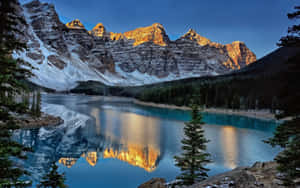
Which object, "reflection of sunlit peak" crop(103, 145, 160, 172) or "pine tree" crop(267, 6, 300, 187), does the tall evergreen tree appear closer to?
"pine tree" crop(267, 6, 300, 187)

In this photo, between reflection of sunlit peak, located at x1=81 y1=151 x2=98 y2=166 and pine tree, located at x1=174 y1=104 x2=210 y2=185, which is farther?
reflection of sunlit peak, located at x1=81 y1=151 x2=98 y2=166

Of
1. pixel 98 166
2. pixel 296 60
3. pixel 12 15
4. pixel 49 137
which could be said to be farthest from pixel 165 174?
pixel 49 137

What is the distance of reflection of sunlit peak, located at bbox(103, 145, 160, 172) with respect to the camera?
2503 cm

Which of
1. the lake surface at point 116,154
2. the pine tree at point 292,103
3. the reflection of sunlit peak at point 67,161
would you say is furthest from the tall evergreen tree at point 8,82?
the reflection of sunlit peak at point 67,161

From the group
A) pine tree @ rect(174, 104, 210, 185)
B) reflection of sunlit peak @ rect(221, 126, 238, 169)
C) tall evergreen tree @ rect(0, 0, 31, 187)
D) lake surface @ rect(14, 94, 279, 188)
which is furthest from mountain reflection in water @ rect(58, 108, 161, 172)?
tall evergreen tree @ rect(0, 0, 31, 187)

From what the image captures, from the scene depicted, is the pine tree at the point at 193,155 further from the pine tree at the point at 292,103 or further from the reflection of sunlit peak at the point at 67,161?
the reflection of sunlit peak at the point at 67,161

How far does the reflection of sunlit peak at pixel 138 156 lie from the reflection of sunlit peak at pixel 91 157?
121 cm

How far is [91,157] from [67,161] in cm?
285

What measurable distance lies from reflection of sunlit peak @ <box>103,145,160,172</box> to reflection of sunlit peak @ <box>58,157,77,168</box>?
12.4ft

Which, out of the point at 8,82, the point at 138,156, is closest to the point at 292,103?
the point at 8,82

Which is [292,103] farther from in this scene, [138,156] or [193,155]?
[138,156]

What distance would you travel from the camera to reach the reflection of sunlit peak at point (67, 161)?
952 inches

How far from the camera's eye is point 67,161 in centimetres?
2522

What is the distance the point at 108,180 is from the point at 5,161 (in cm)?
1485
